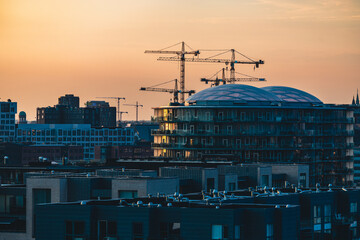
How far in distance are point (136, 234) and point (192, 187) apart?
1728 inches

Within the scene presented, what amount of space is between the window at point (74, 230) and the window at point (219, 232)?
9.47 meters

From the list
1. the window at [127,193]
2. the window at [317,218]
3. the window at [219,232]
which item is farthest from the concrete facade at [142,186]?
the window at [219,232]

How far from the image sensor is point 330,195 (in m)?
85.4

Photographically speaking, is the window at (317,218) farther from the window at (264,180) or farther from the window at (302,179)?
the window at (302,179)

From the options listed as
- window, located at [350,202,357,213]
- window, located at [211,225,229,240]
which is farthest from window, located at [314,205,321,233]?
window, located at [211,225,229,240]

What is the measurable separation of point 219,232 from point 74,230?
10.5m

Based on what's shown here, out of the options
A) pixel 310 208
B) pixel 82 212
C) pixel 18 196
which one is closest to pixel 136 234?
pixel 82 212

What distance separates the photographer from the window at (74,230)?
6925cm

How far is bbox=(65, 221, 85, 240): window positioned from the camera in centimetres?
6925

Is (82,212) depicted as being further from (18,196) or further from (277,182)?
(277,182)

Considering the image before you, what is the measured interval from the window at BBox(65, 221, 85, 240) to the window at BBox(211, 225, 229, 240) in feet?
31.1

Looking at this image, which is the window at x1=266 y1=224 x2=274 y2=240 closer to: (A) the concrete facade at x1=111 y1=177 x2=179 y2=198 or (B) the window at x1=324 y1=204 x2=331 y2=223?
(B) the window at x1=324 y1=204 x2=331 y2=223

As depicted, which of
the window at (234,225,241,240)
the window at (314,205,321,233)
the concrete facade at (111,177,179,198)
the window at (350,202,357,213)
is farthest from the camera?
the concrete facade at (111,177,179,198)

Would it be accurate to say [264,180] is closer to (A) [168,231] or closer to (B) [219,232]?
(A) [168,231]
